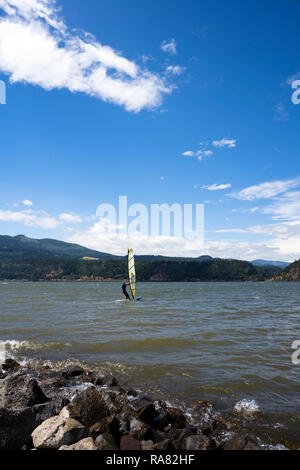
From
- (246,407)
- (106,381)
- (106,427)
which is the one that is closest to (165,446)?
(106,427)

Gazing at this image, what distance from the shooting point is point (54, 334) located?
55.1 ft

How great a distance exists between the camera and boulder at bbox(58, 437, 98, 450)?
4969 mm

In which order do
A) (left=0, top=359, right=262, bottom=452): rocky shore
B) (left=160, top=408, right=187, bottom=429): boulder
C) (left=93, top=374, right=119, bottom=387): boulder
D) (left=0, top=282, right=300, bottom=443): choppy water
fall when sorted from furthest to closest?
1. (left=93, top=374, right=119, bottom=387): boulder
2. (left=0, top=282, right=300, bottom=443): choppy water
3. (left=160, top=408, right=187, bottom=429): boulder
4. (left=0, top=359, right=262, bottom=452): rocky shore

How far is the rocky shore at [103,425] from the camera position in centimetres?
525

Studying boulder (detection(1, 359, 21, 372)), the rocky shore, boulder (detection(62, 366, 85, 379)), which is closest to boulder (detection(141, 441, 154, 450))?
the rocky shore

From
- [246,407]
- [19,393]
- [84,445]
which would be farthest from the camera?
[246,407]

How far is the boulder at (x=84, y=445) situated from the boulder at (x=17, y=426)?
41.6 inches

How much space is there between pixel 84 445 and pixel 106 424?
879 millimetres

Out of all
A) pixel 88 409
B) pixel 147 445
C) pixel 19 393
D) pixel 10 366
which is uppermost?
pixel 19 393

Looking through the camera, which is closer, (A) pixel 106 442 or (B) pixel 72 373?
(A) pixel 106 442

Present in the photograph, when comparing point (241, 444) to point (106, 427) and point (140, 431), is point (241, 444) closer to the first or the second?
point (140, 431)

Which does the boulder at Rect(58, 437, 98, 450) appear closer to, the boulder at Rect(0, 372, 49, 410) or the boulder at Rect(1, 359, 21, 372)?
the boulder at Rect(0, 372, 49, 410)

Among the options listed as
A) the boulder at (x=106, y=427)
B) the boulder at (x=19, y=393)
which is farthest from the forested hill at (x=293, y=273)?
the boulder at (x=19, y=393)

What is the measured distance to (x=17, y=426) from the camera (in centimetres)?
559
